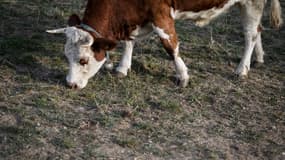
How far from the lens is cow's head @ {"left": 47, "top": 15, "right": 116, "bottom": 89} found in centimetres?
729

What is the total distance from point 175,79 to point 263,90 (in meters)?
1.07

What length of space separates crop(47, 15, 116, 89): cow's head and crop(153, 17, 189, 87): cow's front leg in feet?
1.92

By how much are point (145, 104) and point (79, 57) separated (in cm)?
91

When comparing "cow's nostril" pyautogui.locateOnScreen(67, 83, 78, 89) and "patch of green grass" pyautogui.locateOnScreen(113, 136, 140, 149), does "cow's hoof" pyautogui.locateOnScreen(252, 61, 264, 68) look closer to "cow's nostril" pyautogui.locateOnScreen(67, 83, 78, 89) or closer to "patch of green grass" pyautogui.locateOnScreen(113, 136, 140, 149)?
"cow's nostril" pyautogui.locateOnScreen(67, 83, 78, 89)

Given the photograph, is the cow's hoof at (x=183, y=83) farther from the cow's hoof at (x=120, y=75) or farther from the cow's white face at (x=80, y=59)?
the cow's white face at (x=80, y=59)

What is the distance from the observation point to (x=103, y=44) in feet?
24.3

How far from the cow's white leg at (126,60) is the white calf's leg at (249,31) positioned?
1.36 metres

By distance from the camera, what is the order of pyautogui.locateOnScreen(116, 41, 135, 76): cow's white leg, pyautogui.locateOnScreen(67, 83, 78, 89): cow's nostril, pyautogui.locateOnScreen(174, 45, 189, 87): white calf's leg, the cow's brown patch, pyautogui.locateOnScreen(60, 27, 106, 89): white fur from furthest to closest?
pyautogui.locateOnScreen(116, 41, 135, 76): cow's white leg, pyautogui.locateOnScreen(174, 45, 189, 87): white calf's leg, the cow's brown patch, pyautogui.locateOnScreen(67, 83, 78, 89): cow's nostril, pyautogui.locateOnScreen(60, 27, 106, 89): white fur

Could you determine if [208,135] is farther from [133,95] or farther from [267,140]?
[133,95]

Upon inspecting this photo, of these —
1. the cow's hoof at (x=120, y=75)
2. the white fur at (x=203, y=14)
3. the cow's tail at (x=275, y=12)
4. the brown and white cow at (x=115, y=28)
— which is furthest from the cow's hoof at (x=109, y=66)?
the cow's tail at (x=275, y=12)

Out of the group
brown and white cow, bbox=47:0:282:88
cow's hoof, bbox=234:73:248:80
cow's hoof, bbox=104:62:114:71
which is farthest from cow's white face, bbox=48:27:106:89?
cow's hoof, bbox=234:73:248:80

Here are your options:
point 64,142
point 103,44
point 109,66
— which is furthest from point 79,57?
point 64,142

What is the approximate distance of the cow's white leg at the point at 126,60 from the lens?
8086 millimetres

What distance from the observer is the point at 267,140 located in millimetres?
6625
